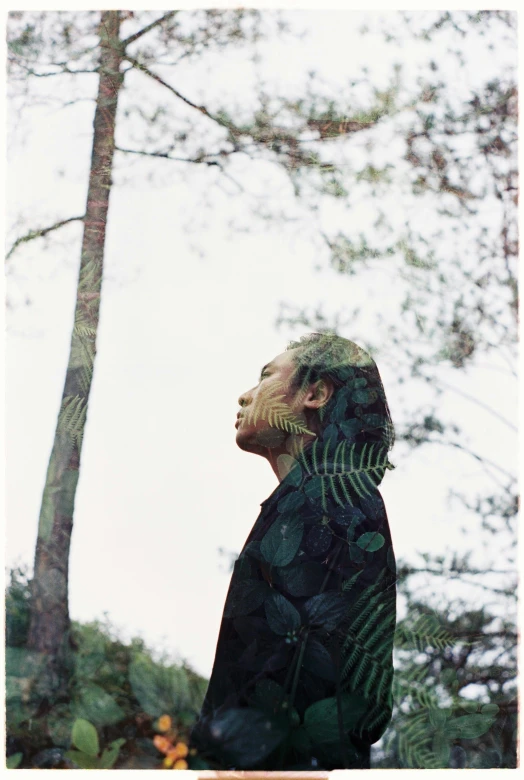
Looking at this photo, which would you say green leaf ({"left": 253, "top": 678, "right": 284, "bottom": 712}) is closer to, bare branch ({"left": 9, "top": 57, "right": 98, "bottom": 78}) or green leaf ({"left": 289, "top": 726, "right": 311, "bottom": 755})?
green leaf ({"left": 289, "top": 726, "right": 311, "bottom": 755})

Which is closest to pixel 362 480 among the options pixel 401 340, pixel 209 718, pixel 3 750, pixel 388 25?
pixel 401 340

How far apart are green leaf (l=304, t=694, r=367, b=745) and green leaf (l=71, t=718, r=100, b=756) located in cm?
25

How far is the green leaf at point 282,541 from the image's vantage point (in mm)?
1127

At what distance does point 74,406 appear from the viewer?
1.20 m

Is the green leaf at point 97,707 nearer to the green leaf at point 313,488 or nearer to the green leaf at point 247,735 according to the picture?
the green leaf at point 247,735

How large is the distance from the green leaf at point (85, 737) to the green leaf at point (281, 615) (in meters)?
0.24

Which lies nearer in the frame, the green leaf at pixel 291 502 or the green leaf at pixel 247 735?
the green leaf at pixel 247 735

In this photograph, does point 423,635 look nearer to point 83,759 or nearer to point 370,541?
point 370,541

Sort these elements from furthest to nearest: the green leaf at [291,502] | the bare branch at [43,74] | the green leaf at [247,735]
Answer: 1. the bare branch at [43,74]
2. the green leaf at [291,502]
3. the green leaf at [247,735]

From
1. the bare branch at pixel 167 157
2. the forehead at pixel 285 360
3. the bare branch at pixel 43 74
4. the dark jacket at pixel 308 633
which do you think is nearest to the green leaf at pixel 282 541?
the dark jacket at pixel 308 633

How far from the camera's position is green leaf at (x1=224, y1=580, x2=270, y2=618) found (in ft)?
3.66

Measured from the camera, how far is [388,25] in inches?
50.8

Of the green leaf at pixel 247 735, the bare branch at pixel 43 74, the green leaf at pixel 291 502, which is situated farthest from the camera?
the bare branch at pixel 43 74

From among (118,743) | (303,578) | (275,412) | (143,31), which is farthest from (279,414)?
(143,31)
